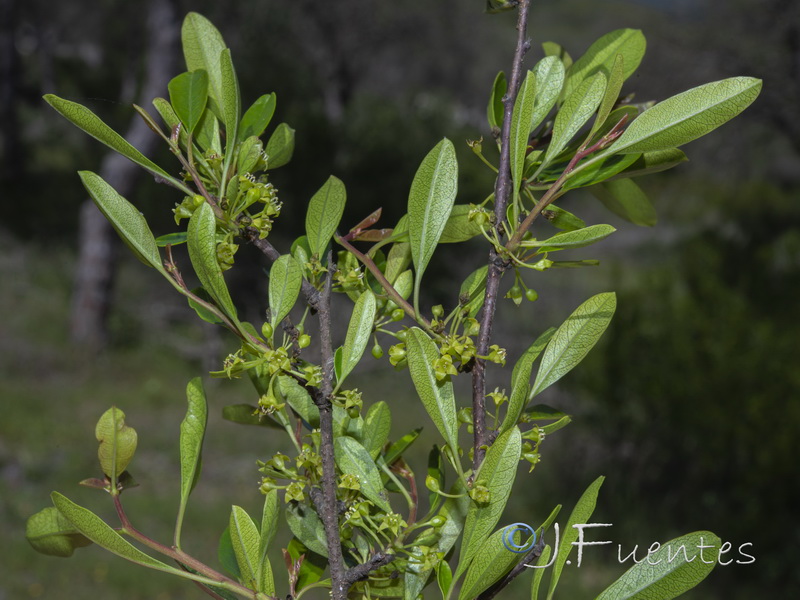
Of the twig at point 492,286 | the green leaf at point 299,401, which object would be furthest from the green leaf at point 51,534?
the twig at point 492,286

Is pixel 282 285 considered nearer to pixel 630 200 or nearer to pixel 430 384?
pixel 430 384

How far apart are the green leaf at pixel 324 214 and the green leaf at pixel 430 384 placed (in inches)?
3.8

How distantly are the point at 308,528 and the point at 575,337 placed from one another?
21 centimetres

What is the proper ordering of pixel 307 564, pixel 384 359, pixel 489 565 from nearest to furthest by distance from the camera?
pixel 489 565
pixel 307 564
pixel 384 359

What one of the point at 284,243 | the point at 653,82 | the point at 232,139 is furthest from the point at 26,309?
the point at 653,82

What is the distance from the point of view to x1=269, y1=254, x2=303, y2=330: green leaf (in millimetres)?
437

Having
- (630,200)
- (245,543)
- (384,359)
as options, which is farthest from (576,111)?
(384,359)

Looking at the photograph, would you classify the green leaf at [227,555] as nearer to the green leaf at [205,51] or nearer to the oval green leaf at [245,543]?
the oval green leaf at [245,543]

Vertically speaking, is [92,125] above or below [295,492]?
above

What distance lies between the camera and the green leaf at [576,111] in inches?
18.0

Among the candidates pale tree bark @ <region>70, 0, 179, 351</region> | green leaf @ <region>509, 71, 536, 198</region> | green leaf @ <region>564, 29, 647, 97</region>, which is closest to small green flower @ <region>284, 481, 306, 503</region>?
green leaf @ <region>509, 71, 536, 198</region>

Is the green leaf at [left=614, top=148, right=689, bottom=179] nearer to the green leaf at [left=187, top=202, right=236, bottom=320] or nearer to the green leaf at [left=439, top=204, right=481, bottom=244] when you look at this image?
the green leaf at [left=439, top=204, right=481, bottom=244]

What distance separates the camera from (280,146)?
0.53 metres

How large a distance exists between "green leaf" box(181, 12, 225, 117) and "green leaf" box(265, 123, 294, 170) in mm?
45
